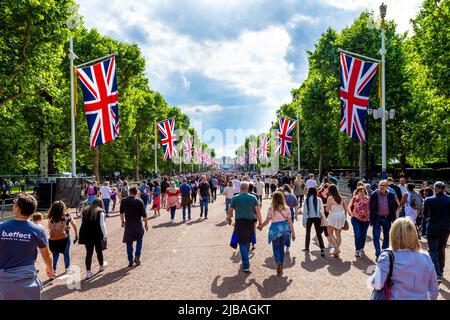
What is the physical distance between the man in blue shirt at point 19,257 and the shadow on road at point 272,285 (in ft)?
12.0

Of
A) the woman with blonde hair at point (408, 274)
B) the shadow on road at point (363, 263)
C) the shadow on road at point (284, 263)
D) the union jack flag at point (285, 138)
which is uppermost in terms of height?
the union jack flag at point (285, 138)

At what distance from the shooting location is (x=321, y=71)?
40156 mm

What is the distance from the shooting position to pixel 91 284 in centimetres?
777

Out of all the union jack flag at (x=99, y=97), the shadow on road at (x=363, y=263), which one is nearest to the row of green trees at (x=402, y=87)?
the shadow on road at (x=363, y=263)

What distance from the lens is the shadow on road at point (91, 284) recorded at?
7108 millimetres

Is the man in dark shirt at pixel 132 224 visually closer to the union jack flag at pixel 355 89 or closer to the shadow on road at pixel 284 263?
the shadow on road at pixel 284 263

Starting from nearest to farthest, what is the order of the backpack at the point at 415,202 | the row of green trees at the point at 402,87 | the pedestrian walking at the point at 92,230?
the pedestrian walking at the point at 92,230, the backpack at the point at 415,202, the row of green trees at the point at 402,87

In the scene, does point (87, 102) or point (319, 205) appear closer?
point (319, 205)

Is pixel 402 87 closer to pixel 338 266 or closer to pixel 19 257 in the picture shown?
pixel 338 266

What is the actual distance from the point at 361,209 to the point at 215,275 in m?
4.15

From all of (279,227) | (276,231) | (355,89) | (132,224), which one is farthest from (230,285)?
(355,89)

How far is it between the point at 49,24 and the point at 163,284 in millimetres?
16049
